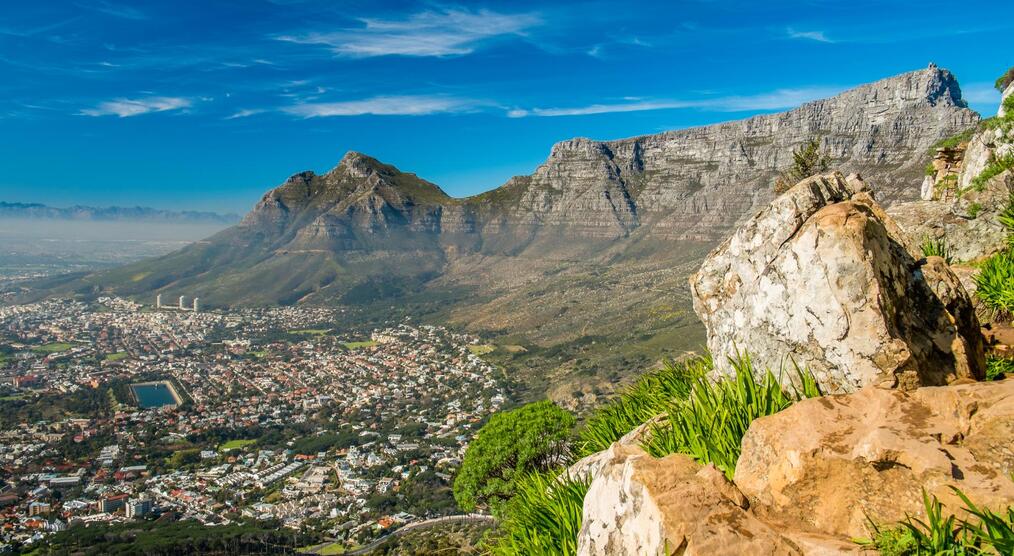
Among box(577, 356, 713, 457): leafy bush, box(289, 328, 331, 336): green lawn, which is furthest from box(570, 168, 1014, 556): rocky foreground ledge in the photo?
box(289, 328, 331, 336): green lawn

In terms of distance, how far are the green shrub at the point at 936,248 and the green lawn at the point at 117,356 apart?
13329cm

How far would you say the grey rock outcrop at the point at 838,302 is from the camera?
19.4 ft

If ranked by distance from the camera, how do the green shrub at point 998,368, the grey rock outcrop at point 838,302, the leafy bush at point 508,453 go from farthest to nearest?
the leafy bush at point 508,453
the green shrub at point 998,368
the grey rock outcrop at point 838,302

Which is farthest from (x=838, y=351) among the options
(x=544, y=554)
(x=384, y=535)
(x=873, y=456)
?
(x=384, y=535)

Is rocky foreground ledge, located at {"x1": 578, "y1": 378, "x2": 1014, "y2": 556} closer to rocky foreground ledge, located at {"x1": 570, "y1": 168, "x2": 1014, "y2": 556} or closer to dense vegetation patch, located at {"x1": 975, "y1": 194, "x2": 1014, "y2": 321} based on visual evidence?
rocky foreground ledge, located at {"x1": 570, "y1": 168, "x2": 1014, "y2": 556}

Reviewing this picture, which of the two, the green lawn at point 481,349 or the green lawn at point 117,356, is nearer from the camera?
the green lawn at point 117,356

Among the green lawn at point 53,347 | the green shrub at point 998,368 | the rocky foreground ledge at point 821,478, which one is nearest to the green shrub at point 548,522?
the rocky foreground ledge at point 821,478

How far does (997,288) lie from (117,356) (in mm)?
138314

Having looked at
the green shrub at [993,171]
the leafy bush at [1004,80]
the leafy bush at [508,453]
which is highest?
the leafy bush at [1004,80]

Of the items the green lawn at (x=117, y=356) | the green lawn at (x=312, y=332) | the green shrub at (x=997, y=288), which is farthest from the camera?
the green lawn at (x=312, y=332)

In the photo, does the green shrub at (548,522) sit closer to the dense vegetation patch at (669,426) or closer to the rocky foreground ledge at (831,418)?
the dense vegetation patch at (669,426)

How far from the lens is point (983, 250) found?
40.5 ft

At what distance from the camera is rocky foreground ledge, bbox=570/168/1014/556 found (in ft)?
15.4

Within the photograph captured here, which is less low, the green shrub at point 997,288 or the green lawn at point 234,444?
the green shrub at point 997,288
